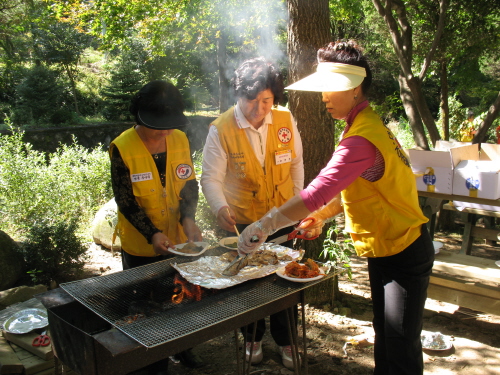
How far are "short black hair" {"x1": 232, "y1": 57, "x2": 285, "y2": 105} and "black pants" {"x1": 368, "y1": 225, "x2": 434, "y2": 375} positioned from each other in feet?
4.26

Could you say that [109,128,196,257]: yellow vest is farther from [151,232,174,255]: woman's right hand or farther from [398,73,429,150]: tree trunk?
[398,73,429,150]: tree trunk

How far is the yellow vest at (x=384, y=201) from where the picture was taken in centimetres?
197

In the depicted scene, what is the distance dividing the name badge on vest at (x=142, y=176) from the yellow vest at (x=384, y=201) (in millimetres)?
1252

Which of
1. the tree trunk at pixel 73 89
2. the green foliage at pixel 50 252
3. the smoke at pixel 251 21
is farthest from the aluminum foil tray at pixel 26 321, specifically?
the tree trunk at pixel 73 89

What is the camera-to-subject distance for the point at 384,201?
2.05 meters

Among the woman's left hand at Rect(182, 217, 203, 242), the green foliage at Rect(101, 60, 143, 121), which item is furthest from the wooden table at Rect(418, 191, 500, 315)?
the green foliage at Rect(101, 60, 143, 121)

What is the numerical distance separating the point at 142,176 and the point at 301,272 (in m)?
1.16

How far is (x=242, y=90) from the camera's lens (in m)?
2.77

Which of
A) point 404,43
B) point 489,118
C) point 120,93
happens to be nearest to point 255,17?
point 120,93

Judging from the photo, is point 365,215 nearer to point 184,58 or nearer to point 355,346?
point 355,346

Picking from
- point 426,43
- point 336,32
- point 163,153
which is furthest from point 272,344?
point 336,32

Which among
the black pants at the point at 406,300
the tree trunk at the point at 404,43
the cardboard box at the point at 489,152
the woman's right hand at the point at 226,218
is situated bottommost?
the black pants at the point at 406,300

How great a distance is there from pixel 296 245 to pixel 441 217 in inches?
159

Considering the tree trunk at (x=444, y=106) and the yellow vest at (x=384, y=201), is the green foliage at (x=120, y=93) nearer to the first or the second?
the tree trunk at (x=444, y=106)
